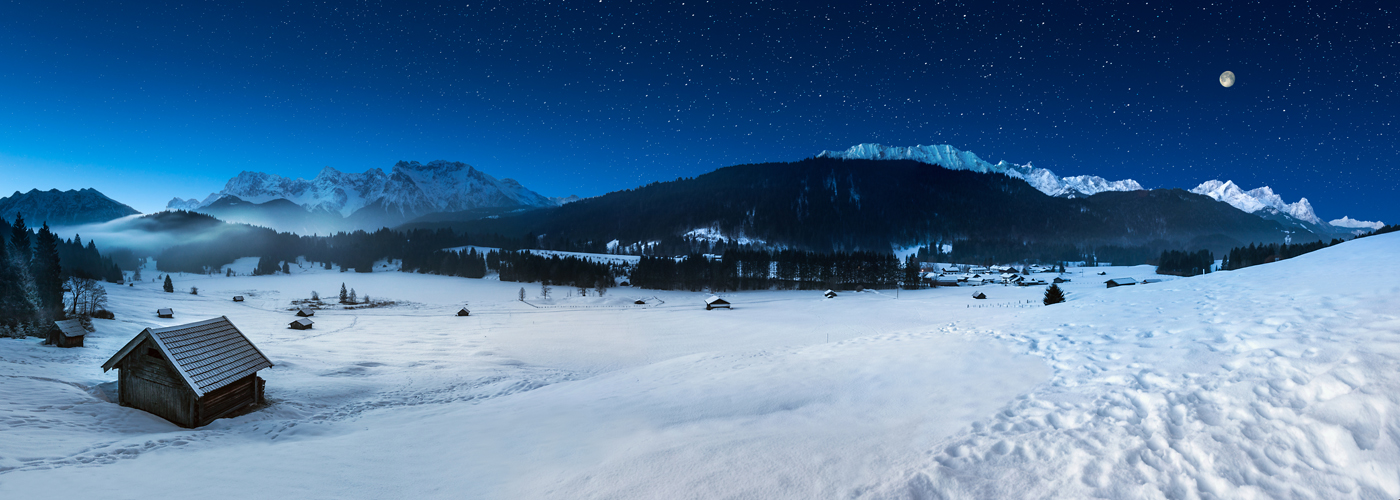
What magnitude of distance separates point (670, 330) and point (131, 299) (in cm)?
8398

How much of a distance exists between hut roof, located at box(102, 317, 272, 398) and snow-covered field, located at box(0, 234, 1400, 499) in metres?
1.52

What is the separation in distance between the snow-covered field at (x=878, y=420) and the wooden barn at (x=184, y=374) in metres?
0.65

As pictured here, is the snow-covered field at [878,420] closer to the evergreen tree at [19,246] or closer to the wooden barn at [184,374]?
the wooden barn at [184,374]

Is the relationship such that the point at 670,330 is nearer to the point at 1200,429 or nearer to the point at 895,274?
the point at 1200,429

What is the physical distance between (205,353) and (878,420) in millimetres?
21032

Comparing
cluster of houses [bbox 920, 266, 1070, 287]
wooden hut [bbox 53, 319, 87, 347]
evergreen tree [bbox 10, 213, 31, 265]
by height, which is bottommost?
cluster of houses [bbox 920, 266, 1070, 287]

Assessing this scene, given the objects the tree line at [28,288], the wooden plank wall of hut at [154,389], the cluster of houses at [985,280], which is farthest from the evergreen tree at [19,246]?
the cluster of houses at [985,280]

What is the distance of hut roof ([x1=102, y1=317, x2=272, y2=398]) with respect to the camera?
1470 cm

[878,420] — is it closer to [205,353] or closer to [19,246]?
[205,353]

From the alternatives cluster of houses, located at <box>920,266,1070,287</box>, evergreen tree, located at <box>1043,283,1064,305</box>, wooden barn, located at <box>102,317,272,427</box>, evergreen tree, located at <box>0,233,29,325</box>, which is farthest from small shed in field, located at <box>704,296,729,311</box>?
cluster of houses, located at <box>920,266,1070,287</box>

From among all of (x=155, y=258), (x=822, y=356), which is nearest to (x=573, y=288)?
(x=822, y=356)

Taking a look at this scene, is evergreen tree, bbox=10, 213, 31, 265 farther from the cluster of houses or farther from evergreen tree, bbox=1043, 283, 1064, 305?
the cluster of houses

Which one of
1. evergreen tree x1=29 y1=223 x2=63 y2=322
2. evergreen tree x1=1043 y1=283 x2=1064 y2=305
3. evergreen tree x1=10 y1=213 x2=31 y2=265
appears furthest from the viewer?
evergreen tree x1=1043 y1=283 x2=1064 y2=305

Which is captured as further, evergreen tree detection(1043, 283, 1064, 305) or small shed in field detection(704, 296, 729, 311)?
small shed in field detection(704, 296, 729, 311)
